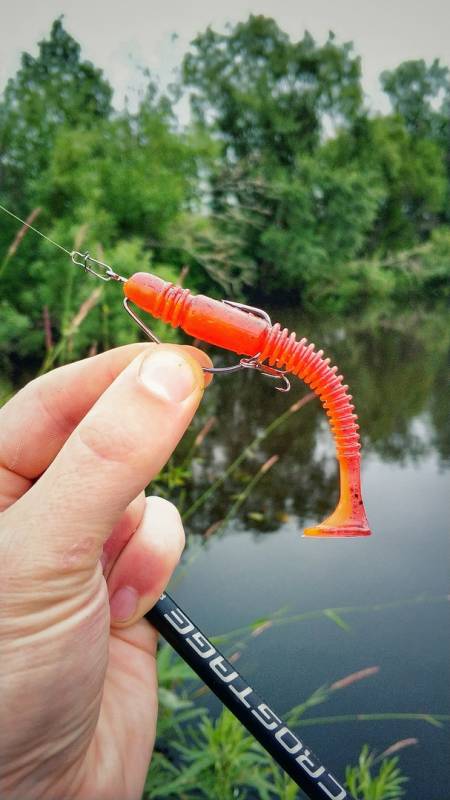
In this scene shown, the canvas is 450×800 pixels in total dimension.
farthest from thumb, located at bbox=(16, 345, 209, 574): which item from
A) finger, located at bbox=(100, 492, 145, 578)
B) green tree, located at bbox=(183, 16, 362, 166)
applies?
green tree, located at bbox=(183, 16, 362, 166)

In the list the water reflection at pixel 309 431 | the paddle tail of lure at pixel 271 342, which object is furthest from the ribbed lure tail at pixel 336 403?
the water reflection at pixel 309 431

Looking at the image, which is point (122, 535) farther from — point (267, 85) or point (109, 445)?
point (267, 85)

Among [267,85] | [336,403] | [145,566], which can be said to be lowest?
[145,566]

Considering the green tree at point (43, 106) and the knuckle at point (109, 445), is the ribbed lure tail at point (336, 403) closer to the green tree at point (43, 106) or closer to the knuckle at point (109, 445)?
the knuckle at point (109, 445)

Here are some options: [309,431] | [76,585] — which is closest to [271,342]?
[76,585]

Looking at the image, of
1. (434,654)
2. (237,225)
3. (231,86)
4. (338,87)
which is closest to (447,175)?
(338,87)

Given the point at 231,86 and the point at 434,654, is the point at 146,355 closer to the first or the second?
the point at 434,654
